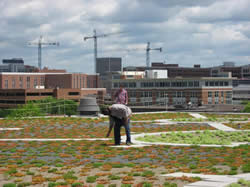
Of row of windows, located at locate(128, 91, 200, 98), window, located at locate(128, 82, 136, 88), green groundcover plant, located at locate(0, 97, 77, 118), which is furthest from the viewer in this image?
window, located at locate(128, 82, 136, 88)

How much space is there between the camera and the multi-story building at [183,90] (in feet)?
438

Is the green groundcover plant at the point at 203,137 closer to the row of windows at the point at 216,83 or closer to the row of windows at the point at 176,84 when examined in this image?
the row of windows at the point at 176,84

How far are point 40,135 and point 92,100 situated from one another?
14.3m

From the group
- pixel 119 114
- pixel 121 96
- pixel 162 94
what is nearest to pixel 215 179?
pixel 119 114

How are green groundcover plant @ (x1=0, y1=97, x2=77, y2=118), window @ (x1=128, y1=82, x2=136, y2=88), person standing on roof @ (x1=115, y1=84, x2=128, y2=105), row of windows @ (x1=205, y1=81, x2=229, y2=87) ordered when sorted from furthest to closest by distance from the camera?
window @ (x1=128, y1=82, x2=136, y2=88) < row of windows @ (x1=205, y1=81, x2=229, y2=87) < green groundcover plant @ (x1=0, y1=97, x2=77, y2=118) < person standing on roof @ (x1=115, y1=84, x2=128, y2=105)

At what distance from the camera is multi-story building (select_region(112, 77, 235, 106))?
13338 centimetres

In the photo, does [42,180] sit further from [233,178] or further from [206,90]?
[206,90]

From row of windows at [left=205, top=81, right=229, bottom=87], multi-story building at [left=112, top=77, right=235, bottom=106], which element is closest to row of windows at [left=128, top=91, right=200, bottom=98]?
multi-story building at [left=112, top=77, right=235, bottom=106]

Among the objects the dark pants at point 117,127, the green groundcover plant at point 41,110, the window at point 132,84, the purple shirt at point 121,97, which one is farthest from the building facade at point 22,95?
the dark pants at point 117,127

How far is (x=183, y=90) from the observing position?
13625 cm

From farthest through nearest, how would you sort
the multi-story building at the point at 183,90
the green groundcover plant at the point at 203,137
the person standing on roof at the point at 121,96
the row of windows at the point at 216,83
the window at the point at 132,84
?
1. the window at the point at 132,84
2. the row of windows at the point at 216,83
3. the multi-story building at the point at 183,90
4. the green groundcover plant at the point at 203,137
5. the person standing on roof at the point at 121,96

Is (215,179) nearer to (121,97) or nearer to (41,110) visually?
(121,97)

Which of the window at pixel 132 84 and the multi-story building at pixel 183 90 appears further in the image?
the window at pixel 132 84

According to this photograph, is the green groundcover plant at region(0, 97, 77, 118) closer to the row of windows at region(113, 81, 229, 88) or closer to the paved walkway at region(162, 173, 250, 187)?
the paved walkway at region(162, 173, 250, 187)
